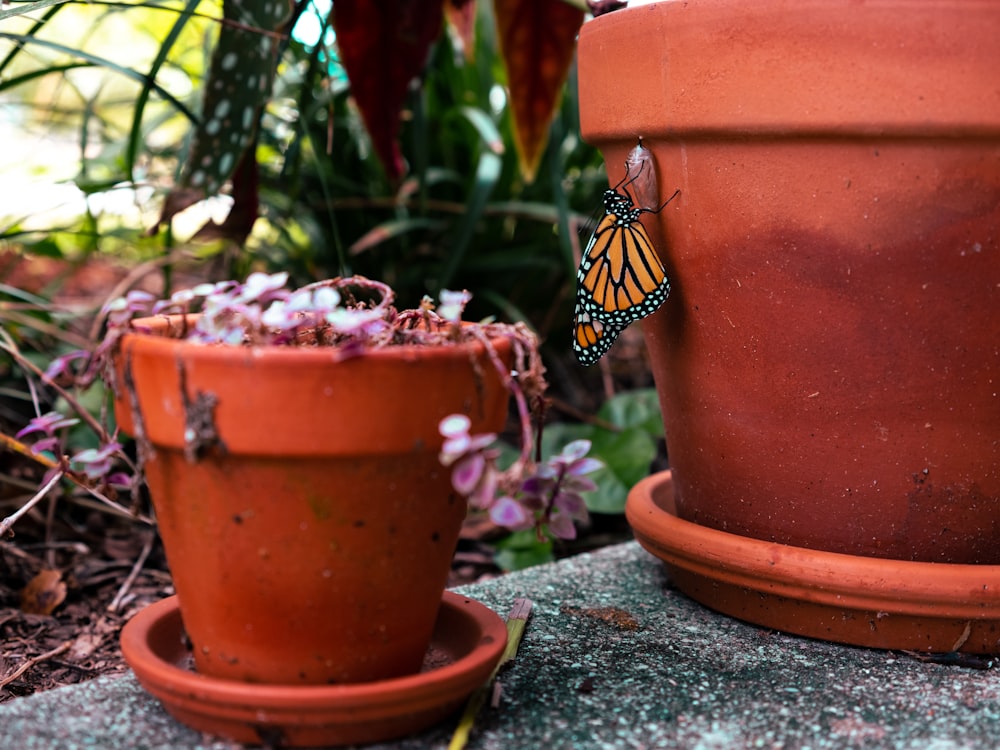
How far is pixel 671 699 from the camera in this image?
100 centimetres

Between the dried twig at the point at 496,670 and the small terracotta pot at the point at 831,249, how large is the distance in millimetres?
287

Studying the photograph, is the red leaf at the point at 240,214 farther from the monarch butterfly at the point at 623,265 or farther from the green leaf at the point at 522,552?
the green leaf at the point at 522,552

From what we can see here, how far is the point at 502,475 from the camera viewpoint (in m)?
0.83

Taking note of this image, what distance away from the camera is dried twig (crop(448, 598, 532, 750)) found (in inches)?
34.9

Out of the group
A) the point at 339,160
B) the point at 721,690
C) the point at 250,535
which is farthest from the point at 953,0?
the point at 339,160

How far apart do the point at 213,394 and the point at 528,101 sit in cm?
106

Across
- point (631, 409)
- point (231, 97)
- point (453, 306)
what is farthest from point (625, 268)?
point (631, 409)

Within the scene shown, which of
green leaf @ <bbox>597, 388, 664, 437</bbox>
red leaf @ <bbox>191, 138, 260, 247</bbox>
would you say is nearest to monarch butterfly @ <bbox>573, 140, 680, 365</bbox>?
red leaf @ <bbox>191, 138, 260, 247</bbox>

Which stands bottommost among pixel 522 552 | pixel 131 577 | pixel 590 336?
pixel 522 552

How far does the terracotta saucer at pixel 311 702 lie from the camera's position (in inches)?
32.6

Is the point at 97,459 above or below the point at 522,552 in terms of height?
above

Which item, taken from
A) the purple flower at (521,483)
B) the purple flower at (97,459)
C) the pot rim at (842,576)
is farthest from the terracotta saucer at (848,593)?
the purple flower at (97,459)

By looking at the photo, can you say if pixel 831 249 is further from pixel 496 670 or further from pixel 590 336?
pixel 496 670

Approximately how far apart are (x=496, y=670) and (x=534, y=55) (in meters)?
1.08
